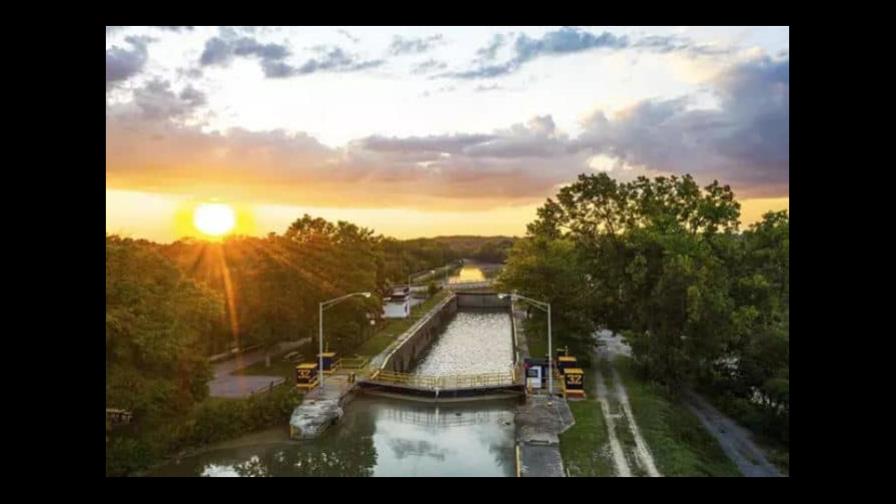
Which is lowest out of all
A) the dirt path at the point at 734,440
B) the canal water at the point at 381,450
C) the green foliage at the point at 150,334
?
the dirt path at the point at 734,440

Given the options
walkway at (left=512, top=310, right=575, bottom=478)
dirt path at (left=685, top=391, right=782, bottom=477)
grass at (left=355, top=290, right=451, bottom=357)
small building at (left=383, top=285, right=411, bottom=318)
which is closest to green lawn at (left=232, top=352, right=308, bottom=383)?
grass at (left=355, top=290, right=451, bottom=357)

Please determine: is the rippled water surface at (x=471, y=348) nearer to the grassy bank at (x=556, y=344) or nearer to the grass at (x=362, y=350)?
the grassy bank at (x=556, y=344)

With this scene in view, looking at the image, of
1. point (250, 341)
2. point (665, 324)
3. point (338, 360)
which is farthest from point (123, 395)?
point (665, 324)

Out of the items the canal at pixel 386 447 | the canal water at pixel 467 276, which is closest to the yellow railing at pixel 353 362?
the canal at pixel 386 447

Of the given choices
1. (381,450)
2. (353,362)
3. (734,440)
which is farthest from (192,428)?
(734,440)

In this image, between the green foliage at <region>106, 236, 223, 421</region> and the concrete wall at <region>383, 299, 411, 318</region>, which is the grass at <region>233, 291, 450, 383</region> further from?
the green foliage at <region>106, 236, 223, 421</region>
